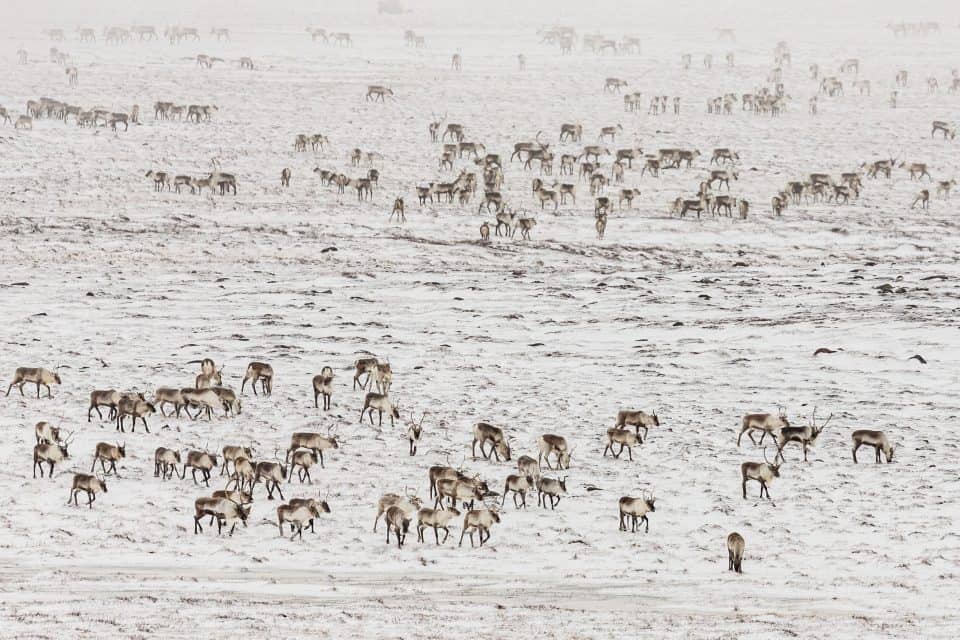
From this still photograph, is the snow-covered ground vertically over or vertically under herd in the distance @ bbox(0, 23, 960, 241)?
under

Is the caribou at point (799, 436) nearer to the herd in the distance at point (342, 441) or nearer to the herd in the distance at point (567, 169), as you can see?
the herd in the distance at point (342, 441)

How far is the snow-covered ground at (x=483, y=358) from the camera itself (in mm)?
13773

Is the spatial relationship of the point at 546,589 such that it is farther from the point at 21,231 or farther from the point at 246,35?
the point at 246,35

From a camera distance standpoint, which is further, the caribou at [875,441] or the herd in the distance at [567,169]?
the herd in the distance at [567,169]

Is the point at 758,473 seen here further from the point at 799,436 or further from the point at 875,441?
the point at 875,441

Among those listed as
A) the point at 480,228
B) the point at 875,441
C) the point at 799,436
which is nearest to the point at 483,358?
the point at 799,436

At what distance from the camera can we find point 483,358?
79.4ft

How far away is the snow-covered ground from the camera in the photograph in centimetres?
1377

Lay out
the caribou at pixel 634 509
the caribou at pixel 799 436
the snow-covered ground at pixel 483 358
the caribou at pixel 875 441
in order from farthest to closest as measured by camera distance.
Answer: the caribou at pixel 799 436, the caribou at pixel 875 441, the caribou at pixel 634 509, the snow-covered ground at pixel 483 358

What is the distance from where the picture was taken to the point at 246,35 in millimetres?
75750

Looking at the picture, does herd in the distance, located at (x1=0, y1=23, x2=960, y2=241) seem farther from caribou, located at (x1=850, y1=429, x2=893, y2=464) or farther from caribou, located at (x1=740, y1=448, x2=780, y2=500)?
caribou, located at (x1=740, y1=448, x2=780, y2=500)

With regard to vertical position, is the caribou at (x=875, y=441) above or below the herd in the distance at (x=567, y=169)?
below

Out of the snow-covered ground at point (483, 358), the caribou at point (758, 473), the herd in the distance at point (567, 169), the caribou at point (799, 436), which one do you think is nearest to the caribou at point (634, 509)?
the snow-covered ground at point (483, 358)

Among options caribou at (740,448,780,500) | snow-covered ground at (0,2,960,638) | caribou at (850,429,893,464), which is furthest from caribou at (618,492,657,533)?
caribou at (850,429,893,464)
